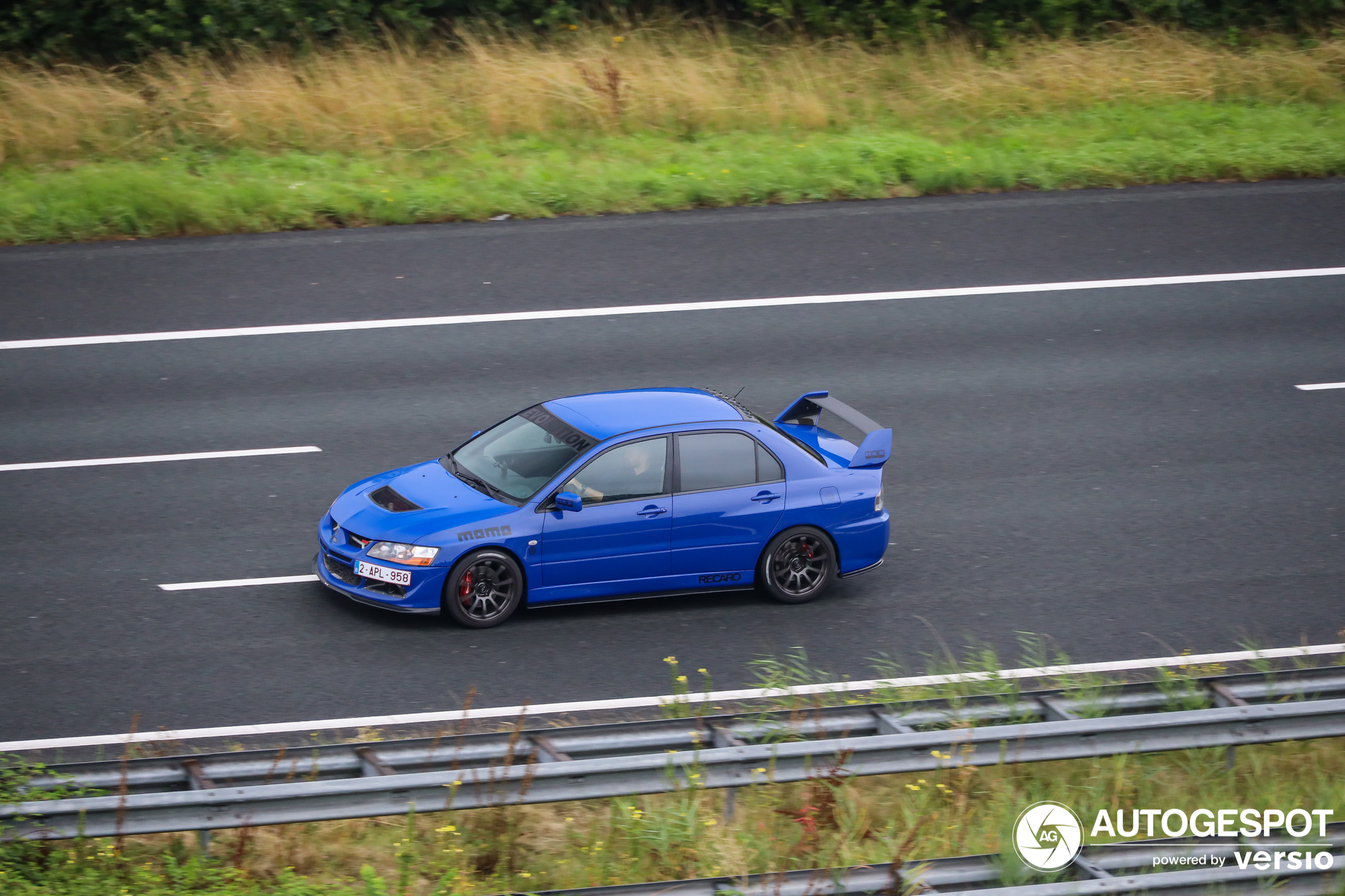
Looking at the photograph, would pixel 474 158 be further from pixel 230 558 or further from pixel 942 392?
pixel 230 558

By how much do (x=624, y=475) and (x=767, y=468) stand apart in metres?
1.07

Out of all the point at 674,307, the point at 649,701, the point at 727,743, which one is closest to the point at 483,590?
the point at 649,701

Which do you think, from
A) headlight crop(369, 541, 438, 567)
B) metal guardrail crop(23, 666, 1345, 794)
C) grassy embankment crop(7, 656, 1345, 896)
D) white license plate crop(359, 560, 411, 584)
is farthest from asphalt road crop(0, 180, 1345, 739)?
metal guardrail crop(23, 666, 1345, 794)

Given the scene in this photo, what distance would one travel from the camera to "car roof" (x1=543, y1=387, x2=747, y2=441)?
10.2 meters

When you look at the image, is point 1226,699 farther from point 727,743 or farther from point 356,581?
point 356,581

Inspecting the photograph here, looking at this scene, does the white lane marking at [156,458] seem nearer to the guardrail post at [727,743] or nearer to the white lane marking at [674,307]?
the white lane marking at [674,307]

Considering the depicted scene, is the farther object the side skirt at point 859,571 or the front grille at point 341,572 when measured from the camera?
the side skirt at point 859,571

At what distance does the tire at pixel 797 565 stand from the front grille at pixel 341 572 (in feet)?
9.31

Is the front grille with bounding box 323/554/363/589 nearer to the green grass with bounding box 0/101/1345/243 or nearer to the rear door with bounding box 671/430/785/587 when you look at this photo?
the rear door with bounding box 671/430/785/587

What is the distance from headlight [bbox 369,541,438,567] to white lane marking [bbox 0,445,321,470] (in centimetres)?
327

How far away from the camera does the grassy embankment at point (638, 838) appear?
6.45 m

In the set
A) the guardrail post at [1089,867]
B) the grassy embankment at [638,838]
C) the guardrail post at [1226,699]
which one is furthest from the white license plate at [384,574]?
the guardrail post at [1226,699]

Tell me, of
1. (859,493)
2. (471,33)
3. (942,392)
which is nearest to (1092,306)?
(942,392)

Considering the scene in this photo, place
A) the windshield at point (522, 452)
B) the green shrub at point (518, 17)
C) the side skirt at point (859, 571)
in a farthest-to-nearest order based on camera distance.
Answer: the green shrub at point (518, 17) < the side skirt at point (859, 571) < the windshield at point (522, 452)
